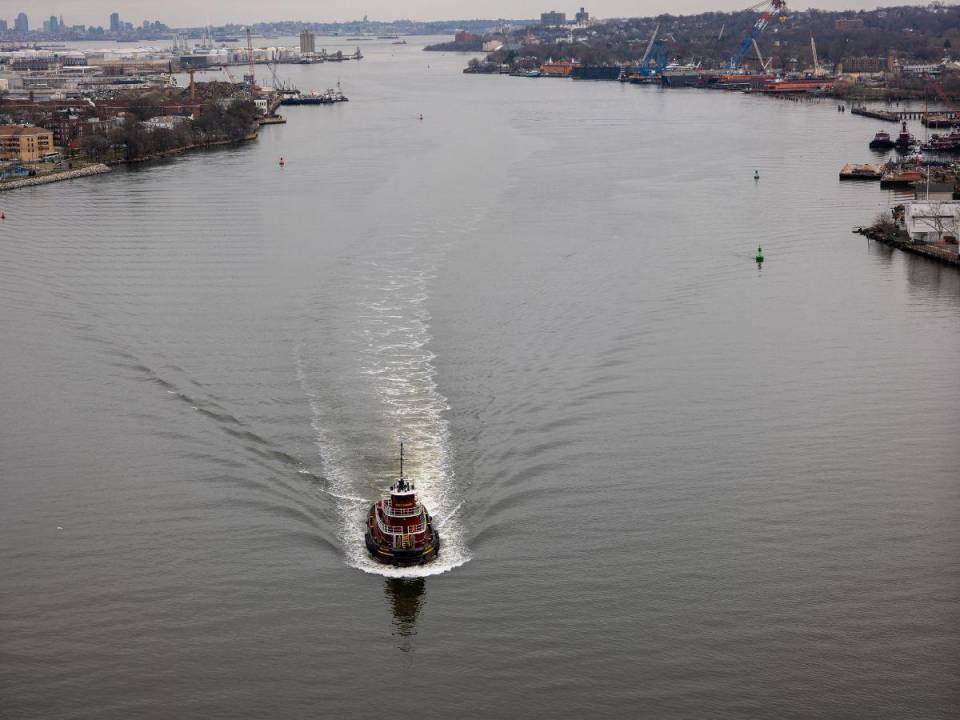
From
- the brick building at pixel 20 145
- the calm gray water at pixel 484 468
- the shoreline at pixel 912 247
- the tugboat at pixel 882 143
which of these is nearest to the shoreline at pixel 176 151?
the brick building at pixel 20 145

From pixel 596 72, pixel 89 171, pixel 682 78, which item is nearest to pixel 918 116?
pixel 682 78

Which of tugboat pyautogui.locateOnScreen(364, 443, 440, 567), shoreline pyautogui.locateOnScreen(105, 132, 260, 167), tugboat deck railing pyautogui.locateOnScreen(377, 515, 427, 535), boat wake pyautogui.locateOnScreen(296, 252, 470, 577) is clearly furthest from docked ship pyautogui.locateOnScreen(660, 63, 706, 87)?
tugboat deck railing pyautogui.locateOnScreen(377, 515, 427, 535)

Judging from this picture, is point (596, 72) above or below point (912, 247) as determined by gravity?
above

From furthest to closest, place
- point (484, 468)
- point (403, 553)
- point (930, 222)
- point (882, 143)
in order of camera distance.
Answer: point (882, 143)
point (930, 222)
point (484, 468)
point (403, 553)

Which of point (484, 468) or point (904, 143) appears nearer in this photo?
point (484, 468)

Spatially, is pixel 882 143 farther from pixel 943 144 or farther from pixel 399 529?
pixel 399 529

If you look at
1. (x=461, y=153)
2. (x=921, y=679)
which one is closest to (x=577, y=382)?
(x=921, y=679)

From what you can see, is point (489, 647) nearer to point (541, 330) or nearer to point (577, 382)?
point (577, 382)
